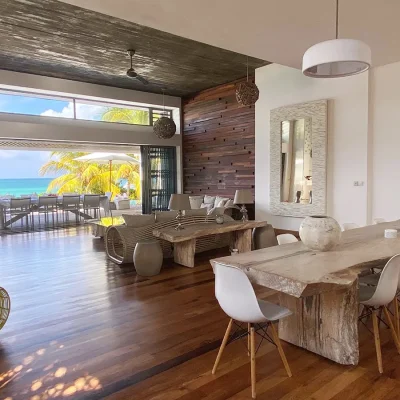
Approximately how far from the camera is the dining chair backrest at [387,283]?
93.7 inches

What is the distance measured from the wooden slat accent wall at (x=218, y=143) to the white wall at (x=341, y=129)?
122cm

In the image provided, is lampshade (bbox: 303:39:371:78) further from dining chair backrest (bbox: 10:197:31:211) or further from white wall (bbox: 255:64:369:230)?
dining chair backrest (bbox: 10:197:31:211)

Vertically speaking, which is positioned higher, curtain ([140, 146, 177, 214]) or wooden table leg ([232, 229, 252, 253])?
curtain ([140, 146, 177, 214])

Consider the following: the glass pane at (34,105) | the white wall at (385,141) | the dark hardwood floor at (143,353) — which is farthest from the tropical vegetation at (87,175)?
the white wall at (385,141)

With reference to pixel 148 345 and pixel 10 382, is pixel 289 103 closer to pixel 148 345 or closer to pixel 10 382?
pixel 148 345

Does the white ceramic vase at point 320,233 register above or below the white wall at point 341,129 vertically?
below

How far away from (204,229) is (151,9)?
3033 mm

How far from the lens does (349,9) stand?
391 cm

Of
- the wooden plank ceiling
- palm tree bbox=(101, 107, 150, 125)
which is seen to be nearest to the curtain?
palm tree bbox=(101, 107, 150, 125)

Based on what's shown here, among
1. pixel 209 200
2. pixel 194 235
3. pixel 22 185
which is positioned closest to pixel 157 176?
pixel 209 200

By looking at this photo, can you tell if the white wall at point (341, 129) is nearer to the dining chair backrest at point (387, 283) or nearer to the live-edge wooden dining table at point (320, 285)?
the live-edge wooden dining table at point (320, 285)

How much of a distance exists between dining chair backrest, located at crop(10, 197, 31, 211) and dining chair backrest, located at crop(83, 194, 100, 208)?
146 cm

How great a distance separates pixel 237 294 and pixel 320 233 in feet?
3.11

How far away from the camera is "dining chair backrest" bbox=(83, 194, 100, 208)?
10.1 metres
